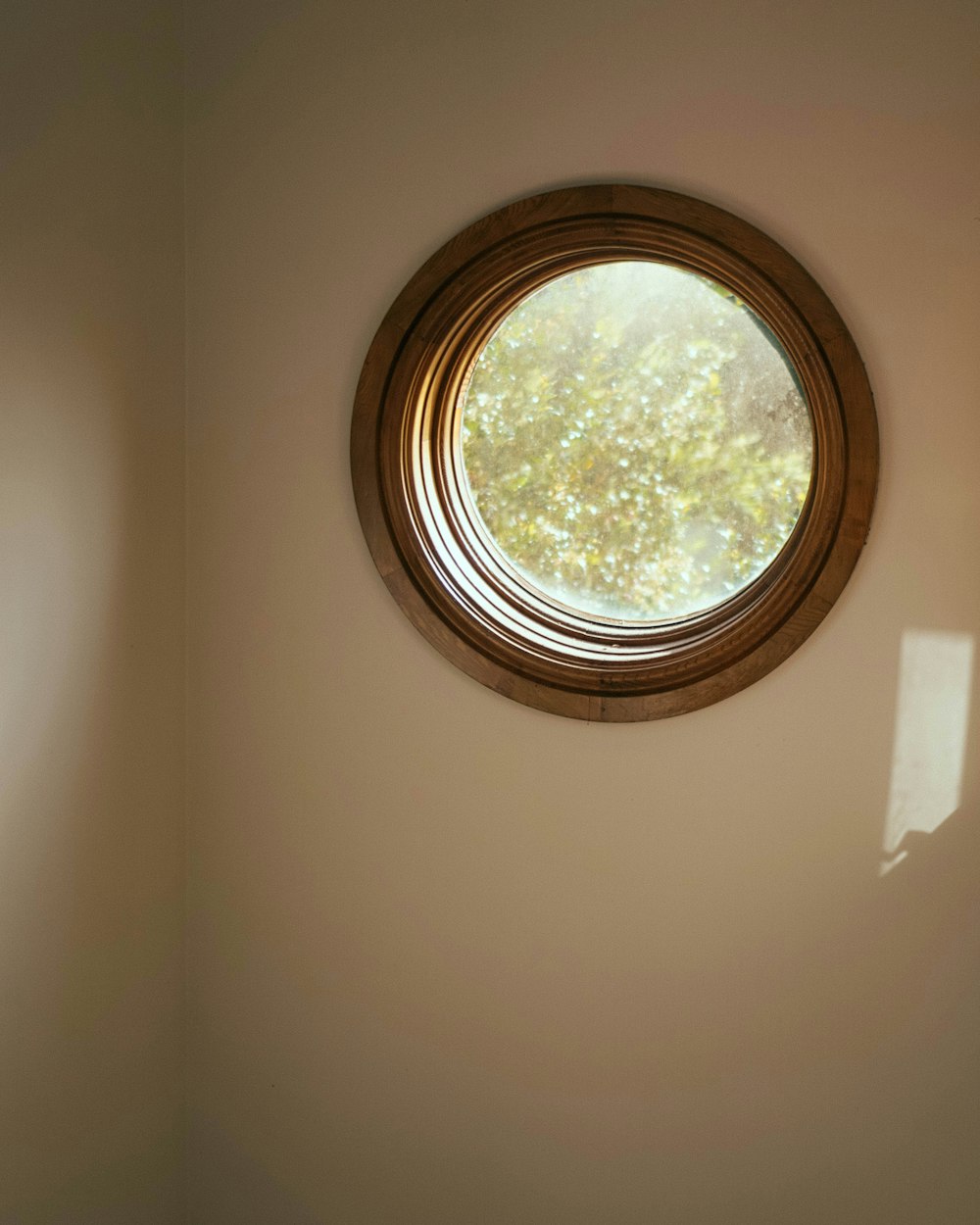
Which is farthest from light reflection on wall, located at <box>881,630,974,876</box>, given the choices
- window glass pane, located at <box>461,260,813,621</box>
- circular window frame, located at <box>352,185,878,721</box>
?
window glass pane, located at <box>461,260,813,621</box>

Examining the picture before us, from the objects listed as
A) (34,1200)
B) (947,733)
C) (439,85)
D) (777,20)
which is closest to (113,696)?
(34,1200)

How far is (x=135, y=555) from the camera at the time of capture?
2.27 m

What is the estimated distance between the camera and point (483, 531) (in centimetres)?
233

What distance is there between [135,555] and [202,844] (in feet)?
2.20

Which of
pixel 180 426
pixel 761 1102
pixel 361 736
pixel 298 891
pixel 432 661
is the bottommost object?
pixel 761 1102

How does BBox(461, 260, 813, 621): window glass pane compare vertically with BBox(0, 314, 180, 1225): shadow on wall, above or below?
above

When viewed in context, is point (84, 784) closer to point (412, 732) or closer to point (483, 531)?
point (412, 732)

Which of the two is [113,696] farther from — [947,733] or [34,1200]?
[947,733]

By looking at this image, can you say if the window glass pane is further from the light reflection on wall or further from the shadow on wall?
the shadow on wall

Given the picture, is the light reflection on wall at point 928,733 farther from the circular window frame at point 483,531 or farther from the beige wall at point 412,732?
the circular window frame at point 483,531

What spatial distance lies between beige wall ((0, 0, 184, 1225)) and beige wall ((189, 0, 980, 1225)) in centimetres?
10

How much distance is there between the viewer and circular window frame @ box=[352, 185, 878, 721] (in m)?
1.90

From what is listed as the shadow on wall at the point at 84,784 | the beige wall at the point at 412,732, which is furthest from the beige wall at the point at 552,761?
the shadow on wall at the point at 84,784

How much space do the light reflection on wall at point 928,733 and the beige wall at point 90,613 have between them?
4.93 feet
